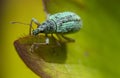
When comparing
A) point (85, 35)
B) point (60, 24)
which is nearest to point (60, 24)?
point (60, 24)

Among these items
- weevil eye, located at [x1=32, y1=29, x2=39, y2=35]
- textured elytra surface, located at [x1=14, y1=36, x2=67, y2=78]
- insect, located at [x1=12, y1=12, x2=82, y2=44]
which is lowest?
textured elytra surface, located at [x1=14, y1=36, x2=67, y2=78]

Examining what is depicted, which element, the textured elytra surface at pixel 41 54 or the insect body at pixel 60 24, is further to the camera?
the insect body at pixel 60 24

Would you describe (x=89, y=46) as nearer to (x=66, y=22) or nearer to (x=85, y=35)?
(x=85, y=35)

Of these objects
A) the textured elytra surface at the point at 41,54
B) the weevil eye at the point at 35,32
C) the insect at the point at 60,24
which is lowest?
the textured elytra surface at the point at 41,54

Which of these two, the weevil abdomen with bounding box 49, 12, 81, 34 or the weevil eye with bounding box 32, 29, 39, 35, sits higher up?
the weevil abdomen with bounding box 49, 12, 81, 34

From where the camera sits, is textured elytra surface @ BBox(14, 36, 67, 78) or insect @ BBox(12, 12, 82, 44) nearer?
textured elytra surface @ BBox(14, 36, 67, 78)

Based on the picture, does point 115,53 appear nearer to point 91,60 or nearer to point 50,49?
point 91,60

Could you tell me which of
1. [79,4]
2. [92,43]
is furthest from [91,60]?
[79,4]

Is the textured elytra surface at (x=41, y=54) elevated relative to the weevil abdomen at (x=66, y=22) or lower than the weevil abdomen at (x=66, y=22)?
lower
